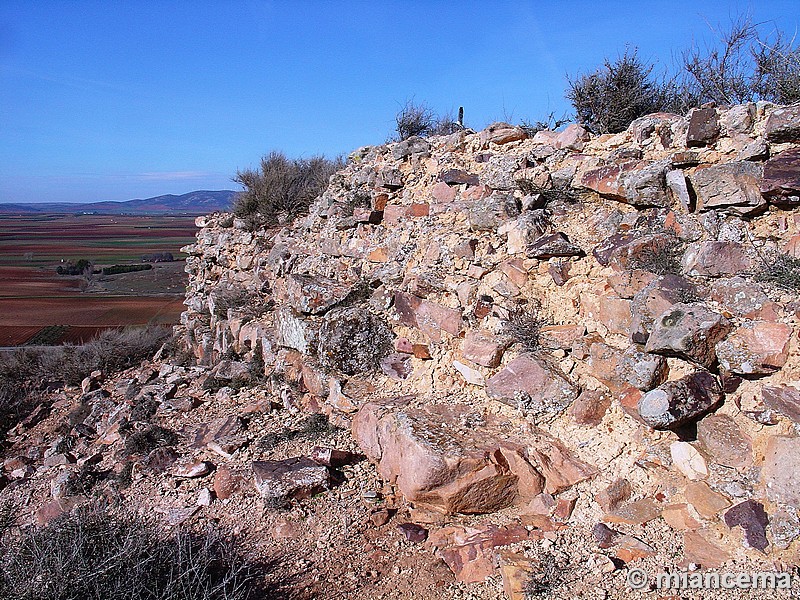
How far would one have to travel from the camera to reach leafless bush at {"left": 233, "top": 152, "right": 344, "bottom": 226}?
9461 mm

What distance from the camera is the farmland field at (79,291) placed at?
22000 millimetres

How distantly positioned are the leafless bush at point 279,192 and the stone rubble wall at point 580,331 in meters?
2.70

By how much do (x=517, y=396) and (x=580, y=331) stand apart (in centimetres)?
77

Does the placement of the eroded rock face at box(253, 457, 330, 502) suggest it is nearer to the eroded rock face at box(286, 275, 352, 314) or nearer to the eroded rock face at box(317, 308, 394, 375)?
the eroded rock face at box(317, 308, 394, 375)

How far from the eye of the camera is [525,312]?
4781mm

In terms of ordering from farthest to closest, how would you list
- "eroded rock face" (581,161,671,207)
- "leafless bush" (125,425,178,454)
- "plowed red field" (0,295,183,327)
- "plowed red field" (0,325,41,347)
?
"plowed red field" (0,295,183,327) < "plowed red field" (0,325,41,347) < "leafless bush" (125,425,178,454) < "eroded rock face" (581,161,671,207)

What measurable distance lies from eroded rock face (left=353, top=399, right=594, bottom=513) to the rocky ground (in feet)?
0.06

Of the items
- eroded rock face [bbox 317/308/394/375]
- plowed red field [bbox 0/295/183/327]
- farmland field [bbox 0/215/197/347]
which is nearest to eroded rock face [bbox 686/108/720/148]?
eroded rock face [bbox 317/308/394/375]

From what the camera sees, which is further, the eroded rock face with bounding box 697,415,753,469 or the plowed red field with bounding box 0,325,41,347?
the plowed red field with bounding box 0,325,41,347

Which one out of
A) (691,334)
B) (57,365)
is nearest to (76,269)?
(57,365)

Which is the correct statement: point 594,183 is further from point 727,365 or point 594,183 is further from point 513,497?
point 513,497

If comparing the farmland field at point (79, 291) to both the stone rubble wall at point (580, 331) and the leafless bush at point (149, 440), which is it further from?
the stone rubble wall at point (580, 331)

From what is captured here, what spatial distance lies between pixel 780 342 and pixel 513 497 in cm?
206

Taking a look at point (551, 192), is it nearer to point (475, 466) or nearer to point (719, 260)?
point (719, 260)
